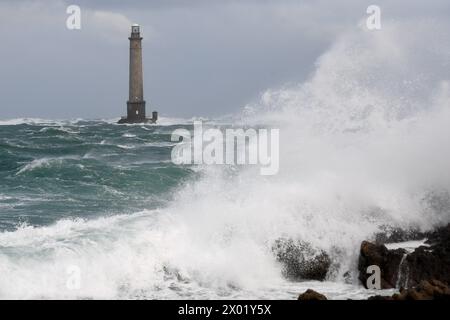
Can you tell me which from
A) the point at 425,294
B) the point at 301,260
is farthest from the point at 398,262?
the point at 425,294

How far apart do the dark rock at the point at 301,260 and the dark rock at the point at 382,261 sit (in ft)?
1.90

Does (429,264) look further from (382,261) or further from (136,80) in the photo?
(136,80)

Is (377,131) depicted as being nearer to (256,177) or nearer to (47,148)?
(256,177)

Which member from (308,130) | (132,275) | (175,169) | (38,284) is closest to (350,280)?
(132,275)

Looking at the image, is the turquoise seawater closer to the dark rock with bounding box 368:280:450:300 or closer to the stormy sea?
the stormy sea

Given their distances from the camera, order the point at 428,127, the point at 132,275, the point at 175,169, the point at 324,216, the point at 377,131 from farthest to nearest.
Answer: the point at 175,169, the point at 377,131, the point at 428,127, the point at 324,216, the point at 132,275

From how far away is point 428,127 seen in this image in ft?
46.8

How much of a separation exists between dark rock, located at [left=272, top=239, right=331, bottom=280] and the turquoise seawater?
13.8 feet

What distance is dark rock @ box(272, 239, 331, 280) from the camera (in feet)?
34.6

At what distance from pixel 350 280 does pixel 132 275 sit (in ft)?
9.24

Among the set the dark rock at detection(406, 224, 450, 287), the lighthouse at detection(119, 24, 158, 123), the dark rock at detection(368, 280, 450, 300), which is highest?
the lighthouse at detection(119, 24, 158, 123)

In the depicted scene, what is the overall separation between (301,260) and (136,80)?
33739 millimetres

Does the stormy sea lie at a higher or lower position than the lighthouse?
lower

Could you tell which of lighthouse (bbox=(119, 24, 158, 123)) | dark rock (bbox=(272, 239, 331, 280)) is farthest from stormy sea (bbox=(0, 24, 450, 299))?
lighthouse (bbox=(119, 24, 158, 123))
